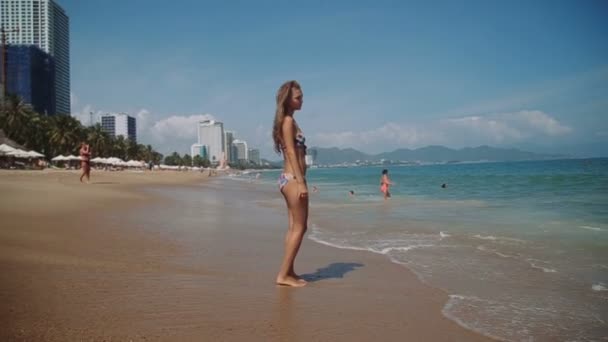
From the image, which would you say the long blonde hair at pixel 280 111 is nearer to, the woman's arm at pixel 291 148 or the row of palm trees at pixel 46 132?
the woman's arm at pixel 291 148

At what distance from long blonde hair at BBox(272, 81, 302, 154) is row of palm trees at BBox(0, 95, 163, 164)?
6820 cm

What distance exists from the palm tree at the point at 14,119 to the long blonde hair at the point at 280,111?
68.2 metres

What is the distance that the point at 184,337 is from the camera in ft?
9.01

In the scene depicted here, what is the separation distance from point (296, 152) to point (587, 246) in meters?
5.72

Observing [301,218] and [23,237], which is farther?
[23,237]

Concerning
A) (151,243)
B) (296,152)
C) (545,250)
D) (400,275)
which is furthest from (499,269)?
(151,243)

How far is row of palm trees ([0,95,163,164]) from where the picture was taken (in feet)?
196

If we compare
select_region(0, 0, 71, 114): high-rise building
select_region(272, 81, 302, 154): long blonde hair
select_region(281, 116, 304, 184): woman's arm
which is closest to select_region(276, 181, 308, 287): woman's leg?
select_region(281, 116, 304, 184): woman's arm

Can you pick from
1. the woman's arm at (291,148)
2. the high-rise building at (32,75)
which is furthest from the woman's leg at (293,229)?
the high-rise building at (32,75)

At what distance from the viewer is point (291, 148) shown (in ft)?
13.9

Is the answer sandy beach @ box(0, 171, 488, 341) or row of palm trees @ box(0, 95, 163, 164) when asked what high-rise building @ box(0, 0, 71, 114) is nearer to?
row of palm trees @ box(0, 95, 163, 164)

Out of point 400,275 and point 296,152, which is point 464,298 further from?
point 296,152

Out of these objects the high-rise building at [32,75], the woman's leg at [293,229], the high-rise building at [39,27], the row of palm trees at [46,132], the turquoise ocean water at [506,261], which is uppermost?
the high-rise building at [39,27]

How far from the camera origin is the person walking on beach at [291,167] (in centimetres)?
424
